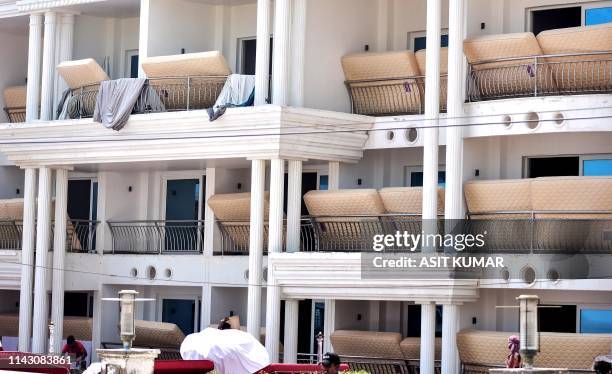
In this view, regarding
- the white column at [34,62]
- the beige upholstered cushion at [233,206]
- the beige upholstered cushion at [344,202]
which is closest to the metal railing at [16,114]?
the white column at [34,62]

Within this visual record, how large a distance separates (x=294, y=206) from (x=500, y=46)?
6.69 meters

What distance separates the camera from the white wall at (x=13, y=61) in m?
51.2

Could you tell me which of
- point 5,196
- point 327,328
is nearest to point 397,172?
point 327,328

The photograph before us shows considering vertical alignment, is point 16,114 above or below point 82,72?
below

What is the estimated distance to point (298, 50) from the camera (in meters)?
41.7

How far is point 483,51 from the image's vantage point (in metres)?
39.5

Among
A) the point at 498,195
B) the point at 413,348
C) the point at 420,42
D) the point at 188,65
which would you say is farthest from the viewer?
the point at 188,65

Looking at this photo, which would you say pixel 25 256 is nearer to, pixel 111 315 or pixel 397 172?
pixel 111 315

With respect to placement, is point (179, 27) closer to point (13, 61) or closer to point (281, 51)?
point (281, 51)

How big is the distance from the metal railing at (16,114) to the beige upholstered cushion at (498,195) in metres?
16.6

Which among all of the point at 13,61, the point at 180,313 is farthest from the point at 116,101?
the point at 13,61

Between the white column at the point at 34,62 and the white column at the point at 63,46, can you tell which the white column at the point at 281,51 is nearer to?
the white column at the point at 63,46

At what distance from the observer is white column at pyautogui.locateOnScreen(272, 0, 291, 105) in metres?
41.2

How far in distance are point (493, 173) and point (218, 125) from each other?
23.3ft
